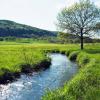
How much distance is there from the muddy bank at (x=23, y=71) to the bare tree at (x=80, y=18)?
2835 cm

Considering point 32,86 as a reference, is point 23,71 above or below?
above

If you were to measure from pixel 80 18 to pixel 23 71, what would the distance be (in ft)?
132

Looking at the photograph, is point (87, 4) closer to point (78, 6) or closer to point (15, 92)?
point (78, 6)

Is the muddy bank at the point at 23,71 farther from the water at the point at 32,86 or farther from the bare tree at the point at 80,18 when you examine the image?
the bare tree at the point at 80,18

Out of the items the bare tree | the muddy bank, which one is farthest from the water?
the bare tree

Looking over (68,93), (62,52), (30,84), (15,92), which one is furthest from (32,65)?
(62,52)

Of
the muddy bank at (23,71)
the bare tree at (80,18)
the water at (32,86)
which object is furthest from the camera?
the bare tree at (80,18)

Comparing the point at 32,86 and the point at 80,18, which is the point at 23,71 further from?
the point at 80,18

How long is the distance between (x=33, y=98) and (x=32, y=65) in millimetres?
15854

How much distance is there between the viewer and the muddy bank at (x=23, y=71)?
31008 mm

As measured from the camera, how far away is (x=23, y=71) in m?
37.4

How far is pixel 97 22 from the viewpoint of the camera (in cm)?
7450

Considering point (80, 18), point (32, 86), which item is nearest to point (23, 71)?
point (32, 86)

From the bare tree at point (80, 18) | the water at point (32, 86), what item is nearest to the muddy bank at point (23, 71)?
the water at point (32, 86)
